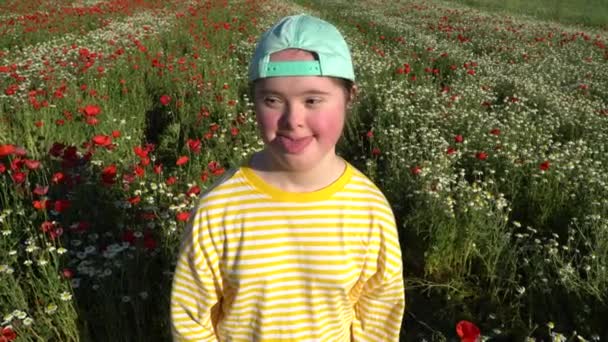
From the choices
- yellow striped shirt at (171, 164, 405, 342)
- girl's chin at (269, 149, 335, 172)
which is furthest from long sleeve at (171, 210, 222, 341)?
girl's chin at (269, 149, 335, 172)

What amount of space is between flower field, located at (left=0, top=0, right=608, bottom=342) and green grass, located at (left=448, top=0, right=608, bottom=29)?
14.2 metres

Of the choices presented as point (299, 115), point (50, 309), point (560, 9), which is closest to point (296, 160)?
point (299, 115)

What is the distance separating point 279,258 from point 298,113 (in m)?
0.46

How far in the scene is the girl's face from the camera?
1275mm

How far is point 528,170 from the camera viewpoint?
4.52 m

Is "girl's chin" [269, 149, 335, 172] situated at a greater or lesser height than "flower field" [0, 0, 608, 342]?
greater

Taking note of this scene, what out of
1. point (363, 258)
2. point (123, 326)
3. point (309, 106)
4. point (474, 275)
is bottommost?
point (474, 275)

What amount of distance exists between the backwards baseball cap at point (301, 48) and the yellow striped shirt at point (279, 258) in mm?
353

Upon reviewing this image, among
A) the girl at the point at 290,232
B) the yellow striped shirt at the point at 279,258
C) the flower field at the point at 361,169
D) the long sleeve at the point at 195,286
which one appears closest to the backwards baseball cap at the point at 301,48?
the girl at the point at 290,232

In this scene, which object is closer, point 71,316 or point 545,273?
point 71,316

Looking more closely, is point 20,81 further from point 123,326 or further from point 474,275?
point 474,275

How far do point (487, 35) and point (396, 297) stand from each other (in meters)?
13.0

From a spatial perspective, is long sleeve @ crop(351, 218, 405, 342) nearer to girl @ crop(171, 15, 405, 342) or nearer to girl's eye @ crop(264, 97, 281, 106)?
girl @ crop(171, 15, 405, 342)

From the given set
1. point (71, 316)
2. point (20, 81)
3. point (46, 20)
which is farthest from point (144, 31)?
point (71, 316)
